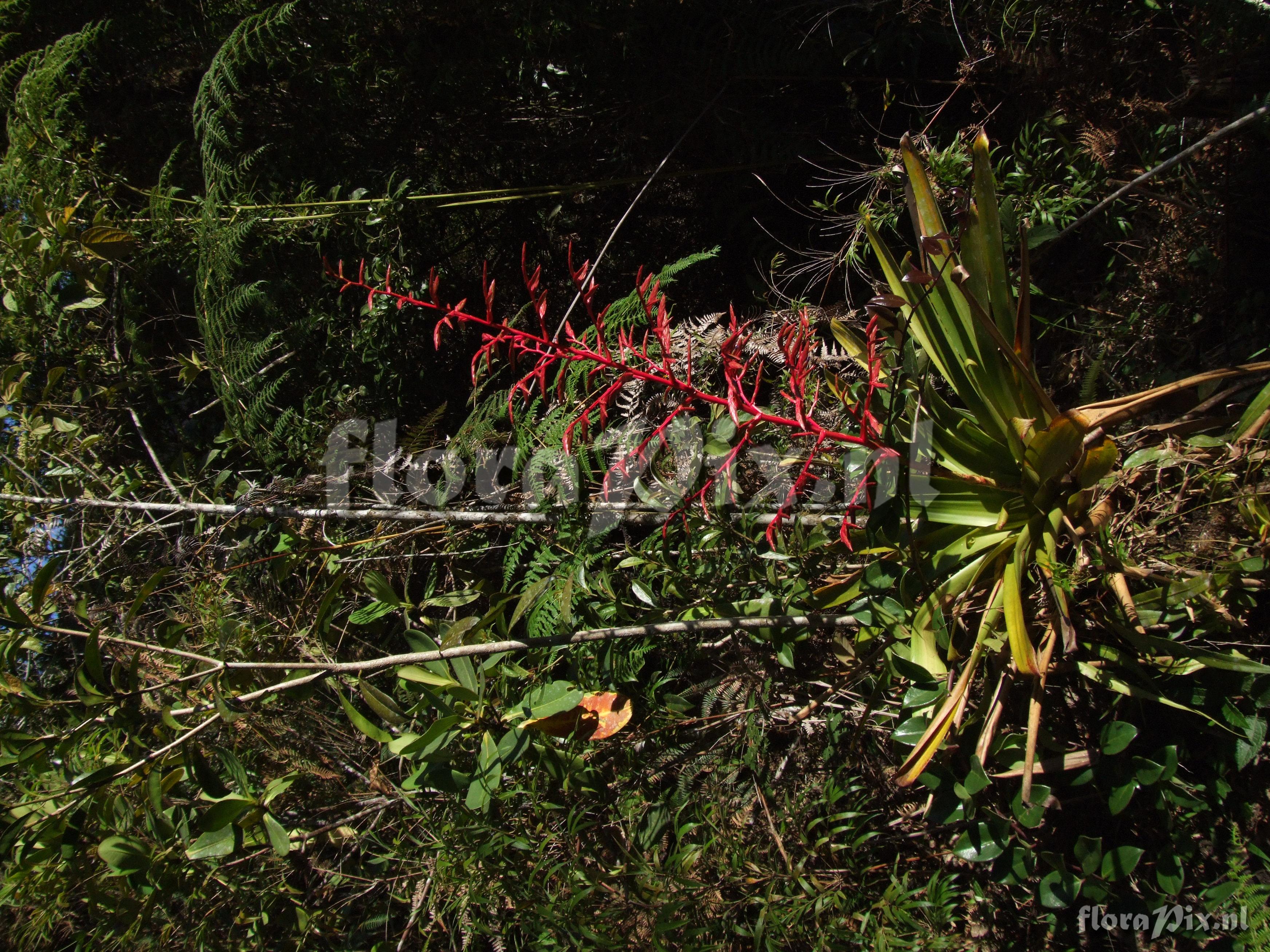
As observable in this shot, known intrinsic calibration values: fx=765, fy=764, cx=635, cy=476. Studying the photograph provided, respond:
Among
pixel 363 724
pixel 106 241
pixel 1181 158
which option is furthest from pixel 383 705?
pixel 1181 158

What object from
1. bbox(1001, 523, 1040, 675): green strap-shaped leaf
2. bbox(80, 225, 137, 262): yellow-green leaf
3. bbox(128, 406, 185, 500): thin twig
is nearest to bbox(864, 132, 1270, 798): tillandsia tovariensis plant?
bbox(1001, 523, 1040, 675): green strap-shaped leaf

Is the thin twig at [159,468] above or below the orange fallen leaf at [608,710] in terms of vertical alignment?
above

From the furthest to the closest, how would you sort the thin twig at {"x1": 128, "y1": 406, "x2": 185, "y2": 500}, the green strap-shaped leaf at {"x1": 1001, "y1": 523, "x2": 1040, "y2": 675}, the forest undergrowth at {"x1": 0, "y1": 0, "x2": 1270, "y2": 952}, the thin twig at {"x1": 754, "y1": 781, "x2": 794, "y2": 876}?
1. the thin twig at {"x1": 128, "y1": 406, "x2": 185, "y2": 500}
2. the thin twig at {"x1": 754, "y1": 781, "x2": 794, "y2": 876}
3. the forest undergrowth at {"x1": 0, "y1": 0, "x2": 1270, "y2": 952}
4. the green strap-shaped leaf at {"x1": 1001, "y1": 523, "x2": 1040, "y2": 675}

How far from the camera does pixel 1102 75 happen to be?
142 centimetres

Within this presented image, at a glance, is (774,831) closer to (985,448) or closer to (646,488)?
(646,488)

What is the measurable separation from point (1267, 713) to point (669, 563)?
0.86 meters

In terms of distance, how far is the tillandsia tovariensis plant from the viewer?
40.9 inches

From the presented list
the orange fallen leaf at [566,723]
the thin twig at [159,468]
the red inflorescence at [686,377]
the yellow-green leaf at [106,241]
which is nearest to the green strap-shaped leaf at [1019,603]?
the red inflorescence at [686,377]

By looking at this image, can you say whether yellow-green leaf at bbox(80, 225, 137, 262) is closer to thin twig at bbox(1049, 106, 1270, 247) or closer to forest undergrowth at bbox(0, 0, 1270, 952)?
forest undergrowth at bbox(0, 0, 1270, 952)

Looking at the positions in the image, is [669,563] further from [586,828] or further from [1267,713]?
[1267,713]

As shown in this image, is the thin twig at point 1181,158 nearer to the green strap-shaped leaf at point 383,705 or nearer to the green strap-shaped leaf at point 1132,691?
the green strap-shaped leaf at point 1132,691

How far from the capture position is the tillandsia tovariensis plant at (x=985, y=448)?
3.41 feet

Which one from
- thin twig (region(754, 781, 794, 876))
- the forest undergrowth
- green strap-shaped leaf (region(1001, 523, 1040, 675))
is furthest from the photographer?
thin twig (region(754, 781, 794, 876))

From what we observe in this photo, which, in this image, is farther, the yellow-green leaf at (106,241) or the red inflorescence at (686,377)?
the yellow-green leaf at (106,241)
